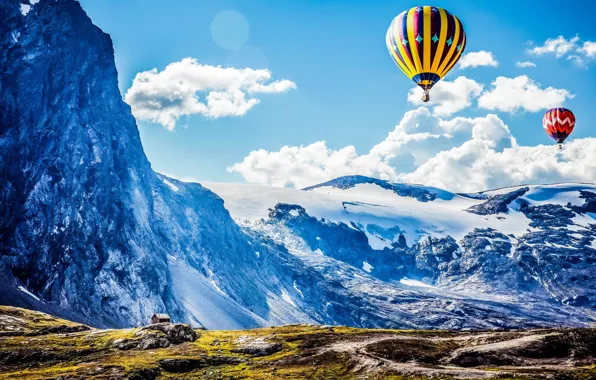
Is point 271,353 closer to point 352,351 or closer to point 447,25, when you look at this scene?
point 352,351

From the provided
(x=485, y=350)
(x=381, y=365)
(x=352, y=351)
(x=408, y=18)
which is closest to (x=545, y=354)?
(x=485, y=350)

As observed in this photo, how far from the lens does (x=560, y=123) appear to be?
585ft

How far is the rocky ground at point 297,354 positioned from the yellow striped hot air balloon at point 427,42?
163 feet

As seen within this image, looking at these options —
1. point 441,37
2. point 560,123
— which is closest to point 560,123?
point 560,123

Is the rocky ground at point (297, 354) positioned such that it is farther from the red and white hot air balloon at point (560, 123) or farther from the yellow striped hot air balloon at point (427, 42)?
the red and white hot air balloon at point (560, 123)

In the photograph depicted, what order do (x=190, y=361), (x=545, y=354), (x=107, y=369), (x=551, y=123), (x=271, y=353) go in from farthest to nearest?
(x=551, y=123)
(x=271, y=353)
(x=190, y=361)
(x=107, y=369)
(x=545, y=354)

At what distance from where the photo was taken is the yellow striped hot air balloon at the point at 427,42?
375 feet

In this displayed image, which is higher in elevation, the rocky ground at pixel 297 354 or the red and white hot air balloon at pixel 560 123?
the red and white hot air balloon at pixel 560 123

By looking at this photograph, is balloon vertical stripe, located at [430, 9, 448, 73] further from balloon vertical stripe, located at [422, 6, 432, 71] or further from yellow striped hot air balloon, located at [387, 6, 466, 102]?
balloon vertical stripe, located at [422, 6, 432, 71]

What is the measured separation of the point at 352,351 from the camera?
101250 millimetres

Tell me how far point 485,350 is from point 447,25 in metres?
62.3

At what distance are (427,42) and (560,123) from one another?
84.5 meters

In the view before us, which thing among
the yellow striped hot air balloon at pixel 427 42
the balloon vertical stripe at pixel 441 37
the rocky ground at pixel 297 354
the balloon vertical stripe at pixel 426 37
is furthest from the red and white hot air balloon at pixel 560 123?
the rocky ground at pixel 297 354

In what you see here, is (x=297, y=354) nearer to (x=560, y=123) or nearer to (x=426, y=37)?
(x=426, y=37)
